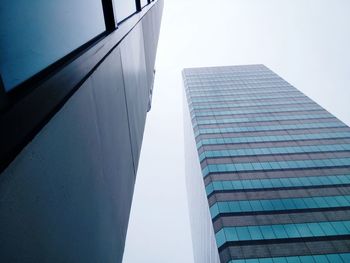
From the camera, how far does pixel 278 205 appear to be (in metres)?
38.3

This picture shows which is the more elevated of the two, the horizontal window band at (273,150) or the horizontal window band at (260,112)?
the horizontal window band at (260,112)

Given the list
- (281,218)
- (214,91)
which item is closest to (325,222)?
(281,218)

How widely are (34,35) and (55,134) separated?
587 millimetres

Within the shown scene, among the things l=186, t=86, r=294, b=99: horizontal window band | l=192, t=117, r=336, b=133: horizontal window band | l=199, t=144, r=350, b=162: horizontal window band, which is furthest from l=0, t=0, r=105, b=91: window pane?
l=186, t=86, r=294, b=99: horizontal window band

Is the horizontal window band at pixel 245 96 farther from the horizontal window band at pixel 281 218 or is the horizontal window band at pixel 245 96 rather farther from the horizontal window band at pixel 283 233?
the horizontal window band at pixel 283 233

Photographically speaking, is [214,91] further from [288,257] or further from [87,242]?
[87,242]

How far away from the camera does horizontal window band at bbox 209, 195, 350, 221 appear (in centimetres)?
3759

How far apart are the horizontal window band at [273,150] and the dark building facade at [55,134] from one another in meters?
47.1

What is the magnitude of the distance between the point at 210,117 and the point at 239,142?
1217 cm

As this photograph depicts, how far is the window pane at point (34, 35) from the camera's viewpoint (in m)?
1.36

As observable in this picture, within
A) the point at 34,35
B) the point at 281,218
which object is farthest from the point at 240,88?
the point at 34,35

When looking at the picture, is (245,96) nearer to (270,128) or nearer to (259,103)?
(259,103)

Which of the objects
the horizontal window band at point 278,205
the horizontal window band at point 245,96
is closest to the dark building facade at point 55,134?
the horizontal window band at point 278,205

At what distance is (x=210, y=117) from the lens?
6306cm
